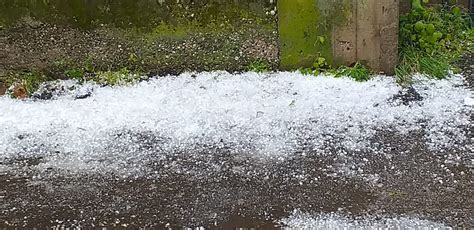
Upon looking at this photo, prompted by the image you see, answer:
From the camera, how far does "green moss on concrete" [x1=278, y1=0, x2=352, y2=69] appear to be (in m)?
3.58

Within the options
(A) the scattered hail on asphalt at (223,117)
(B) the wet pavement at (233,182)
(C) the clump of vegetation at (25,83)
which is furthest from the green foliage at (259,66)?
(C) the clump of vegetation at (25,83)

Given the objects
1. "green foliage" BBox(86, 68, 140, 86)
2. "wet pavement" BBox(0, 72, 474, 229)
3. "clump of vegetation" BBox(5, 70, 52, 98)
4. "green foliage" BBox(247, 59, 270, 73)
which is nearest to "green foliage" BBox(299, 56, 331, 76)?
"green foliage" BBox(247, 59, 270, 73)

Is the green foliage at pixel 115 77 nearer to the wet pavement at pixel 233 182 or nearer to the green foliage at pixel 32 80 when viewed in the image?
the green foliage at pixel 32 80

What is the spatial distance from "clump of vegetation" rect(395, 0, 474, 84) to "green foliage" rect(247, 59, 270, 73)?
775mm

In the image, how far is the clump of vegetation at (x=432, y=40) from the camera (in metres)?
3.68

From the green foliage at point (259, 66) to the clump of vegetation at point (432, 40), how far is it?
775mm

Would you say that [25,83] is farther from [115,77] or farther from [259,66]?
[259,66]

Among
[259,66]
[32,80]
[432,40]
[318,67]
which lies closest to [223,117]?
[259,66]

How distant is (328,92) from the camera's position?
11.5 feet

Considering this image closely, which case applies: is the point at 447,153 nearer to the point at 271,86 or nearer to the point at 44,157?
the point at 271,86

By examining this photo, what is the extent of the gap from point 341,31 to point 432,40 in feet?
2.16

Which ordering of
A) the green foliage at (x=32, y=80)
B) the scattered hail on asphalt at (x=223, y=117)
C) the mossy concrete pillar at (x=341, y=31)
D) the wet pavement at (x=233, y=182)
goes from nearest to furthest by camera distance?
the wet pavement at (x=233, y=182) → the scattered hail on asphalt at (x=223, y=117) → the mossy concrete pillar at (x=341, y=31) → the green foliage at (x=32, y=80)

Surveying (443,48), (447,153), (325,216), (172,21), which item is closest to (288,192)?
(325,216)

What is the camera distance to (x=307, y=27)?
143 inches
